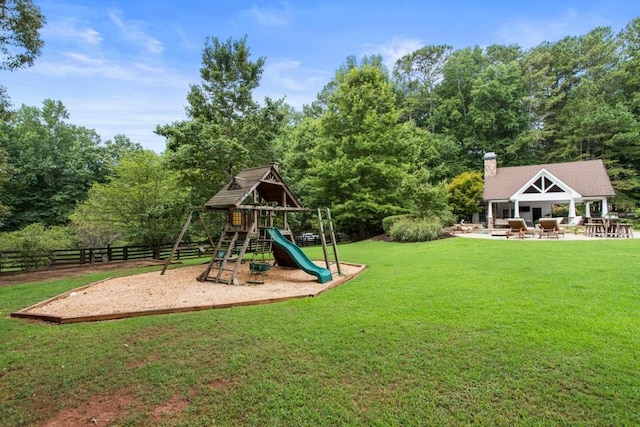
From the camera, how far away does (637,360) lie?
11.2 feet

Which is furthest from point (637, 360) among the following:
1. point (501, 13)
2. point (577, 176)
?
point (577, 176)

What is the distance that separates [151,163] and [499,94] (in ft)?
118

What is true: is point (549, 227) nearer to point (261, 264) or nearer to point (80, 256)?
point (261, 264)

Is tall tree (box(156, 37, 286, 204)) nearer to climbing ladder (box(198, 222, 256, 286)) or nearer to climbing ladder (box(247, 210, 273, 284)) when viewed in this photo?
climbing ladder (box(247, 210, 273, 284))

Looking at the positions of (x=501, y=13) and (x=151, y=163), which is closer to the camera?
(x=501, y=13)

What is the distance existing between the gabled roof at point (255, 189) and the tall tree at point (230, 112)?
182 inches

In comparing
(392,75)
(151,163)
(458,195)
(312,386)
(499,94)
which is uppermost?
(392,75)

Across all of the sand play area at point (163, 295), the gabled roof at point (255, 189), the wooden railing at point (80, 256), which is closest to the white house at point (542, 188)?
the gabled roof at point (255, 189)

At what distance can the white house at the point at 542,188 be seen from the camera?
23078 millimetres

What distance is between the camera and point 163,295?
7402mm

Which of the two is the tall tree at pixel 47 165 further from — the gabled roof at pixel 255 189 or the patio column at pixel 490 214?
the patio column at pixel 490 214

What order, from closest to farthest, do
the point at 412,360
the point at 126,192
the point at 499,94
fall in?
the point at 412,360 < the point at 126,192 < the point at 499,94

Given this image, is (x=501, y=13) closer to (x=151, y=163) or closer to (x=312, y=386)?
(x=312, y=386)

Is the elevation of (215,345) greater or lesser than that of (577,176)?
lesser
